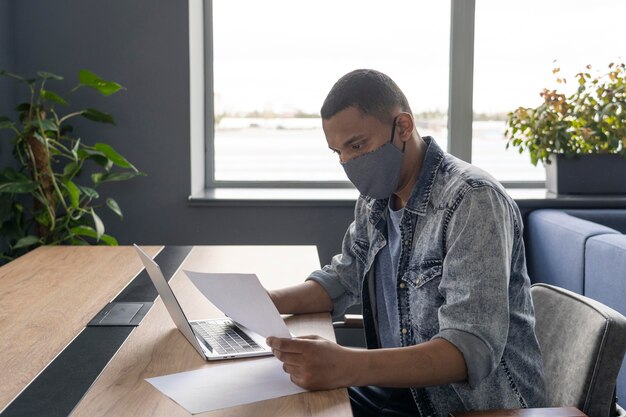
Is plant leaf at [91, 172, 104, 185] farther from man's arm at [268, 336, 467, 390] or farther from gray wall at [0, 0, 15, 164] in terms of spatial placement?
man's arm at [268, 336, 467, 390]

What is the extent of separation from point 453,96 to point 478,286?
2625 mm

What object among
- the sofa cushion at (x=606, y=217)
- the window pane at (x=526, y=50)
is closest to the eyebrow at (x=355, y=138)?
the sofa cushion at (x=606, y=217)

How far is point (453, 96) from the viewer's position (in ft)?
12.5

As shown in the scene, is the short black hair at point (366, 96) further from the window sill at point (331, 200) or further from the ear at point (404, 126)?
the window sill at point (331, 200)

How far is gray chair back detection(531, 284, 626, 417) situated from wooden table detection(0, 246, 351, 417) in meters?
0.44

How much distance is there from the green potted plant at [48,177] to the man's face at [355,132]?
1.70 metres

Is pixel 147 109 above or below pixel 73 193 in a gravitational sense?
above

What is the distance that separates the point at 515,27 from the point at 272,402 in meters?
3.13

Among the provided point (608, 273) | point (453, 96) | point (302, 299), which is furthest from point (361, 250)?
point (453, 96)

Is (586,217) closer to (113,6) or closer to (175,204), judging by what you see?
(175,204)

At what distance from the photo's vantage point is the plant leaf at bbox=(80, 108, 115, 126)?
3.17 m

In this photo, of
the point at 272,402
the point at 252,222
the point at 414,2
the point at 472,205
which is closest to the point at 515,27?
the point at 414,2

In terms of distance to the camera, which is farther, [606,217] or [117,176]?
[606,217]

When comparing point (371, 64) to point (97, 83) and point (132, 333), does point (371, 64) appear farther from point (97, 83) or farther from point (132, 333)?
point (132, 333)
